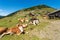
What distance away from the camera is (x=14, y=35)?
18266 millimetres

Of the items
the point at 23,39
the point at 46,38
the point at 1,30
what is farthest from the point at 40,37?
the point at 1,30

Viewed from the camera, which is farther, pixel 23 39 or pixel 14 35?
pixel 14 35

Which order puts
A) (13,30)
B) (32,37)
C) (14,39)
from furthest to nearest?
(13,30) → (32,37) → (14,39)

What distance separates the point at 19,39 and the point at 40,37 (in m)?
3.06

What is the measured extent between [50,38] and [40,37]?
1.36 metres

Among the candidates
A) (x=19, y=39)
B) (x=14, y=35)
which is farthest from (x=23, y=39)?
(x=14, y=35)

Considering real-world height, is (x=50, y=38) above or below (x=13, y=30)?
below

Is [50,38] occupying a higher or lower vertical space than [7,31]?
lower

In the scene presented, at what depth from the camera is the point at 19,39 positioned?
55.5ft

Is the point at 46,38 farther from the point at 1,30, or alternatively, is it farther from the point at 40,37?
the point at 1,30

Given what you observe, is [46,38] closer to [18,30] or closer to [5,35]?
[18,30]

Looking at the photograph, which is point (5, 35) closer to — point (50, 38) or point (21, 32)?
point (21, 32)

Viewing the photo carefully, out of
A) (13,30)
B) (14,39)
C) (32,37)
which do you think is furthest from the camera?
(13,30)

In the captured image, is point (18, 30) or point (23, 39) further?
point (18, 30)
